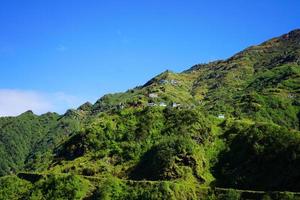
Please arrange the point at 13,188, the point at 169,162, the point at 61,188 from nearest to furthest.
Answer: the point at 61,188
the point at 169,162
the point at 13,188

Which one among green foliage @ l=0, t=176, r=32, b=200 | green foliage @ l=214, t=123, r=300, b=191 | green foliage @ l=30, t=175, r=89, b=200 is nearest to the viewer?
green foliage @ l=214, t=123, r=300, b=191

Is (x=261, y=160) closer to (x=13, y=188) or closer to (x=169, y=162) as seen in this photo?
(x=169, y=162)

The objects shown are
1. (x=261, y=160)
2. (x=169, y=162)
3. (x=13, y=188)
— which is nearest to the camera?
(x=261, y=160)

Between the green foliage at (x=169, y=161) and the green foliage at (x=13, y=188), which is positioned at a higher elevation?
the green foliage at (x=169, y=161)

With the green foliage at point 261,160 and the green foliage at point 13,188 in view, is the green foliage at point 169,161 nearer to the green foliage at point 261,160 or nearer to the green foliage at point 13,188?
the green foliage at point 261,160

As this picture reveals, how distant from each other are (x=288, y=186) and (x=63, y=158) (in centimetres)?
6412

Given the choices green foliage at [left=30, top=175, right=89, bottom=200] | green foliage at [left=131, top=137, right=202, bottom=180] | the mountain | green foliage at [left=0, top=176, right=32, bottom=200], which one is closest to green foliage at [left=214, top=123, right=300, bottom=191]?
the mountain

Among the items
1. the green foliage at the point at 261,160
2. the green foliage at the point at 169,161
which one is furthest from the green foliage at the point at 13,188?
the green foliage at the point at 261,160

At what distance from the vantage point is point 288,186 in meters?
97.4

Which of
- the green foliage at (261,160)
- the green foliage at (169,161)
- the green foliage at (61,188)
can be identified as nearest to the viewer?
the green foliage at (261,160)

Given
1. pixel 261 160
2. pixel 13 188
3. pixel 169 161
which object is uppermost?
pixel 169 161

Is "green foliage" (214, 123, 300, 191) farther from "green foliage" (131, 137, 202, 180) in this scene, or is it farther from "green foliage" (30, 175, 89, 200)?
"green foliage" (30, 175, 89, 200)

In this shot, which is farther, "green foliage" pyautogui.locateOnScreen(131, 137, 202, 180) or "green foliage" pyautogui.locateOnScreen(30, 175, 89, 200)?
"green foliage" pyautogui.locateOnScreen(131, 137, 202, 180)

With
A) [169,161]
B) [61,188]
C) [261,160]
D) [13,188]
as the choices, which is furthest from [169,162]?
[13,188]
